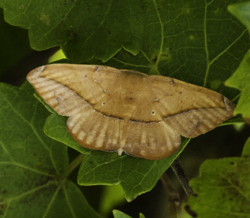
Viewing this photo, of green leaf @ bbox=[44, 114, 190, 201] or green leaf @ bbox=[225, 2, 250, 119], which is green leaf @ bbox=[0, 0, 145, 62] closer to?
green leaf @ bbox=[44, 114, 190, 201]

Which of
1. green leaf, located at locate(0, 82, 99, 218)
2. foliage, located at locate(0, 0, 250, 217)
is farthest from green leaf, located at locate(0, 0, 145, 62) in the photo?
green leaf, located at locate(0, 82, 99, 218)

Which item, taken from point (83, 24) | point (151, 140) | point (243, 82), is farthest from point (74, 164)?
point (243, 82)

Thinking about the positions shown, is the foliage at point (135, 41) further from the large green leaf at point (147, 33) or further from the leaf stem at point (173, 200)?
the leaf stem at point (173, 200)

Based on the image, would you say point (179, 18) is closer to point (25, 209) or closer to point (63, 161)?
point (63, 161)

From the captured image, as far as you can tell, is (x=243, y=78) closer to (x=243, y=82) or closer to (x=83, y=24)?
(x=243, y=82)

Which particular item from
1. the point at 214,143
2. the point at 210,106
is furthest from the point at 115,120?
the point at 214,143

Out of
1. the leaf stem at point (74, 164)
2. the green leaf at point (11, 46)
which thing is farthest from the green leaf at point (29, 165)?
the green leaf at point (11, 46)

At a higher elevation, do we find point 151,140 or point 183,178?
point 151,140
